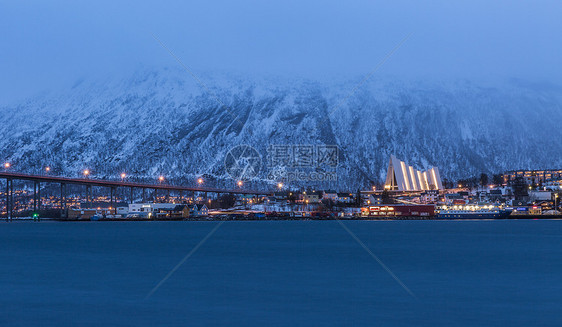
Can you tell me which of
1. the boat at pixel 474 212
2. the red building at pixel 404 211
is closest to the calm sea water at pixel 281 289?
the boat at pixel 474 212

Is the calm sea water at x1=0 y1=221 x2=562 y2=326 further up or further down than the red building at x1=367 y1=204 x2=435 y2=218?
further down

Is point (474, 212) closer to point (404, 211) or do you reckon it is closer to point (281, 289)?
point (404, 211)

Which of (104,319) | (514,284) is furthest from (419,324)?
(514,284)

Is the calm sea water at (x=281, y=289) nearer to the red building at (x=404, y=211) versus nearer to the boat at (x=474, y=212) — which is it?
the boat at (x=474, y=212)

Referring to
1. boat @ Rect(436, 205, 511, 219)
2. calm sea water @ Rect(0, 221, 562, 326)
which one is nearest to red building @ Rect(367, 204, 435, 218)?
boat @ Rect(436, 205, 511, 219)

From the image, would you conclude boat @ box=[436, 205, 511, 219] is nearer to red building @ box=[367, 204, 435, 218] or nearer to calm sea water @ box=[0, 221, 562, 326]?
red building @ box=[367, 204, 435, 218]

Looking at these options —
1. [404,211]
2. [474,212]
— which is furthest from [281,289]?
[474,212]

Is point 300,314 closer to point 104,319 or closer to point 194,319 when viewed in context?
point 194,319

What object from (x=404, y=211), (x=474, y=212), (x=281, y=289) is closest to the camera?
(x=281, y=289)
